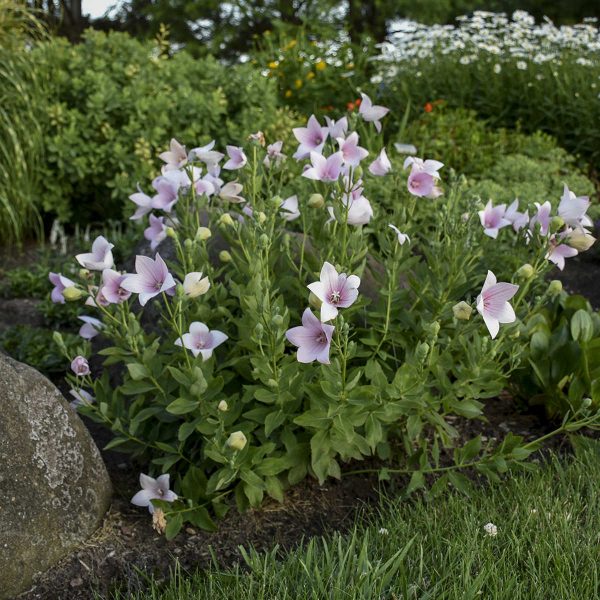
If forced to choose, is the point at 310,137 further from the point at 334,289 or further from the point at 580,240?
the point at 580,240

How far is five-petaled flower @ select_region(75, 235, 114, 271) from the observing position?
240cm

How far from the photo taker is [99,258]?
246 cm

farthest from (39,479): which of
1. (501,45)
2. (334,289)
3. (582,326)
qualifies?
(501,45)

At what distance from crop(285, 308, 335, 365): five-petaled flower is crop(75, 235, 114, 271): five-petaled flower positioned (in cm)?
65

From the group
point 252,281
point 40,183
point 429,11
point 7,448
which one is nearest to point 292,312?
point 252,281

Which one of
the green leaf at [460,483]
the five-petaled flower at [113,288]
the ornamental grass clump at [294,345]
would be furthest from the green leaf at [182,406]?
the green leaf at [460,483]

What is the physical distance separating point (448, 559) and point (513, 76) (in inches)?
243

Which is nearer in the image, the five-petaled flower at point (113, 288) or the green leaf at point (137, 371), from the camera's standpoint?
the five-petaled flower at point (113, 288)

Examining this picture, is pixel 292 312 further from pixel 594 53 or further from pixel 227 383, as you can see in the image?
pixel 594 53

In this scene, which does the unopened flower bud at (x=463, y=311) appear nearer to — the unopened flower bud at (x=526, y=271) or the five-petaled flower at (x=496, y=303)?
the five-petaled flower at (x=496, y=303)

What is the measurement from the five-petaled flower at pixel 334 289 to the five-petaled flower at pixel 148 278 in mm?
440

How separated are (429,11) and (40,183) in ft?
32.6

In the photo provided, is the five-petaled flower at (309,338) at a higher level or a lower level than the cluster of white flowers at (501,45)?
higher

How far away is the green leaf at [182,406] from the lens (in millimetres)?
2385
